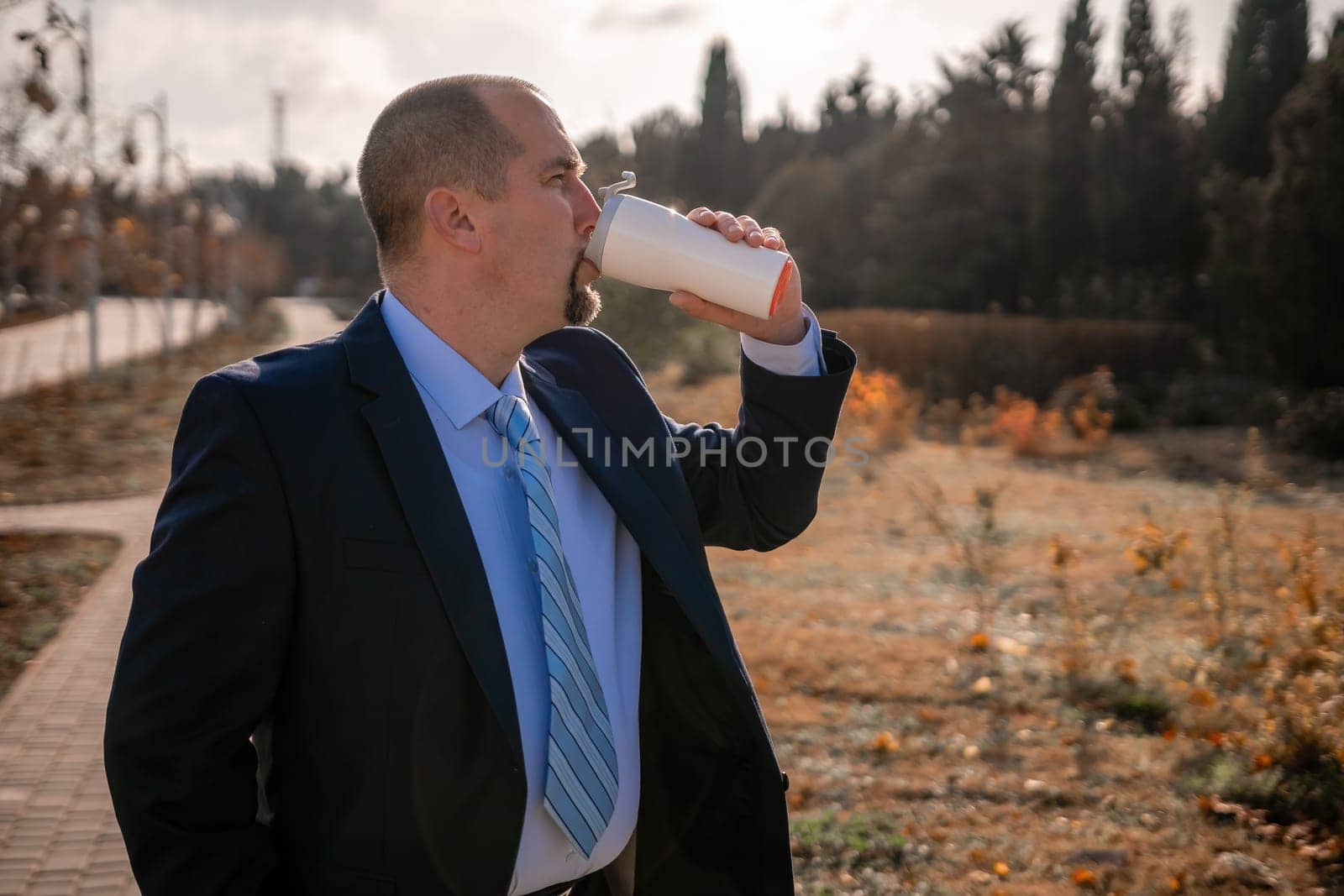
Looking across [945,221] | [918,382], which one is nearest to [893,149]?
[945,221]

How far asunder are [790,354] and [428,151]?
0.79 m

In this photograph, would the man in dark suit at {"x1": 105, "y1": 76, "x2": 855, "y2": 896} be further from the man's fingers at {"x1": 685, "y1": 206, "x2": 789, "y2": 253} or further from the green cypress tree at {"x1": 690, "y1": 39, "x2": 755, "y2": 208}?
the green cypress tree at {"x1": 690, "y1": 39, "x2": 755, "y2": 208}

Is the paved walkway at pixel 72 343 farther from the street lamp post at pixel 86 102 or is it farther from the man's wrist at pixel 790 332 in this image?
the man's wrist at pixel 790 332

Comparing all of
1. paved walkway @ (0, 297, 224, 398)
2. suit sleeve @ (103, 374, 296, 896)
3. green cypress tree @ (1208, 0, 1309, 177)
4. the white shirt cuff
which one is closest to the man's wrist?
the white shirt cuff

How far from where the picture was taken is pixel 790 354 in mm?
2201

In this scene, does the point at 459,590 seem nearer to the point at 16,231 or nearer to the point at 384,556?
the point at 384,556

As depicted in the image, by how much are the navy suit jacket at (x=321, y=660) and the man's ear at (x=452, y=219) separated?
0.19 metres

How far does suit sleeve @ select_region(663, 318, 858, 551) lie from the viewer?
2.21m

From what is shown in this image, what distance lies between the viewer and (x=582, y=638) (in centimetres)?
186

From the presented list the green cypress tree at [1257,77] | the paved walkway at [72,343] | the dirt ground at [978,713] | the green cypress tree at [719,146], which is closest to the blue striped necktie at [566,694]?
the dirt ground at [978,713]

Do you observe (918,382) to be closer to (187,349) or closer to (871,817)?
(187,349)

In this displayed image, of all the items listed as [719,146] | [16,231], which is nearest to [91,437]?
[16,231]

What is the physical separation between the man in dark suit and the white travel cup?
0.05 metres

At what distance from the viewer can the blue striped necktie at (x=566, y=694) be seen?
179 centimetres
